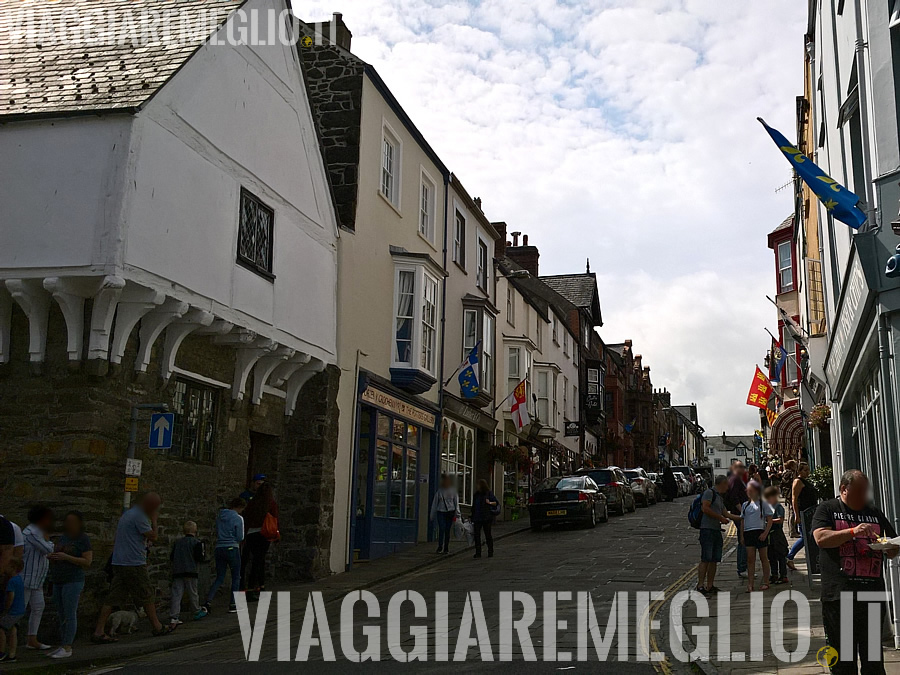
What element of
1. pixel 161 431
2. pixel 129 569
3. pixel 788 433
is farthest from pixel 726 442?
pixel 129 569

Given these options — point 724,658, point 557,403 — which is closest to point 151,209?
point 724,658

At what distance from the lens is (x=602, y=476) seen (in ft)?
99.0

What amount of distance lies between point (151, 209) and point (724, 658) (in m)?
8.87

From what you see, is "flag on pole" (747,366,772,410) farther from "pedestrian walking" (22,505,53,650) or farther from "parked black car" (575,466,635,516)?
"pedestrian walking" (22,505,53,650)

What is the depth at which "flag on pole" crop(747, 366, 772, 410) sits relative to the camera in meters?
30.2

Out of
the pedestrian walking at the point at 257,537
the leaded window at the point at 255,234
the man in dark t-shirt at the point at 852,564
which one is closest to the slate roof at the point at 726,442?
the leaded window at the point at 255,234

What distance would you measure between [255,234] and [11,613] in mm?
7465

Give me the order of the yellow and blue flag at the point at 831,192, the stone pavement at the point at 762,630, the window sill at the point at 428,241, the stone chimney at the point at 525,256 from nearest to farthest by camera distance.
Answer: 1. the stone pavement at the point at 762,630
2. the yellow and blue flag at the point at 831,192
3. the window sill at the point at 428,241
4. the stone chimney at the point at 525,256

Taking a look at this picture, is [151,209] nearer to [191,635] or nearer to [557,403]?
[191,635]

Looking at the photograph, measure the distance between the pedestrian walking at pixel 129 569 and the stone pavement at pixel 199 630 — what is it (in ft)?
1.03

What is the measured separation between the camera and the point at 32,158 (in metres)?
11.5

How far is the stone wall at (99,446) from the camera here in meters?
10.9

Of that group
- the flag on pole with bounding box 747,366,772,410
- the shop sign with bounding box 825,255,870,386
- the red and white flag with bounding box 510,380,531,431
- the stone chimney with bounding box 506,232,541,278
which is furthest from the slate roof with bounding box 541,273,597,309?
the shop sign with bounding box 825,255,870,386

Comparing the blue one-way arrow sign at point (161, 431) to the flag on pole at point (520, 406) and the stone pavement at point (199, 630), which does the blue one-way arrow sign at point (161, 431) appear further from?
the flag on pole at point (520, 406)
